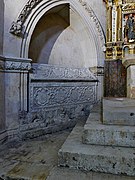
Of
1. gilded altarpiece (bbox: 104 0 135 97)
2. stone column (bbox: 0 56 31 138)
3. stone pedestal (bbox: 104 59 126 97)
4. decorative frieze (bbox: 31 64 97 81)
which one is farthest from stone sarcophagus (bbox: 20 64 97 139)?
gilded altarpiece (bbox: 104 0 135 97)

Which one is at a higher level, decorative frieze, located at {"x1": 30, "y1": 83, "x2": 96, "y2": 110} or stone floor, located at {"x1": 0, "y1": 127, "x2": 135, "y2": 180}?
decorative frieze, located at {"x1": 30, "y1": 83, "x2": 96, "y2": 110}

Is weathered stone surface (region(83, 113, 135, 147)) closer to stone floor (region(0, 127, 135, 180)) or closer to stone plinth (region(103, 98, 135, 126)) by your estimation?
stone plinth (region(103, 98, 135, 126))

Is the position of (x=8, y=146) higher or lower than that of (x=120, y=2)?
lower

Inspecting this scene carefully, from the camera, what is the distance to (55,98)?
312 cm

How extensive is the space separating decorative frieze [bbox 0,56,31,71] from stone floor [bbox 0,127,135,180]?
113cm

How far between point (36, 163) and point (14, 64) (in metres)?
1.49

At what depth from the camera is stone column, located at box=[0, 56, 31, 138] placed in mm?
2492

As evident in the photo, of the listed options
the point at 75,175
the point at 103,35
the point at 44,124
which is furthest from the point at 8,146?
the point at 103,35

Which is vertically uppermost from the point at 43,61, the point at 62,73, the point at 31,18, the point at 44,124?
the point at 31,18

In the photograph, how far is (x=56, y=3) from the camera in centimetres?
319

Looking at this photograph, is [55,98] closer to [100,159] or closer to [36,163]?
[36,163]

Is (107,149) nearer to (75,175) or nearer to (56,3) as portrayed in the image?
(75,175)

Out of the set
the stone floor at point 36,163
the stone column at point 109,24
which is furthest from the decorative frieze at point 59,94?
the stone column at point 109,24

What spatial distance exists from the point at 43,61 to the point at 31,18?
3.62 feet
